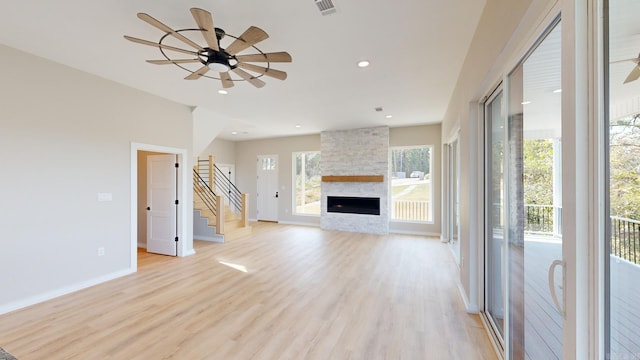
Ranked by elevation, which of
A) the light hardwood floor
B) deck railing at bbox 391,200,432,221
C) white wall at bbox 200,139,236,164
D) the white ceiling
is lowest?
the light hardwood floor

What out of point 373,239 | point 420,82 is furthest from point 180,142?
point 373,239

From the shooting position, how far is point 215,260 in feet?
15.1

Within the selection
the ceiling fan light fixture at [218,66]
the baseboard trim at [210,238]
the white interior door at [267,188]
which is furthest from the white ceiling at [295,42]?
the white interior door at [267,188]

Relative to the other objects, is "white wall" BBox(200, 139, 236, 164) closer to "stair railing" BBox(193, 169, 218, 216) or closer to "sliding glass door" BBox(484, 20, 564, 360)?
"stair railing" BBox(193, 169, 218, 216)

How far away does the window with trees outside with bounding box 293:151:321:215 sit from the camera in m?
8.40

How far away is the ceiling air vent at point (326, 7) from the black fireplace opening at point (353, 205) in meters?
5.39

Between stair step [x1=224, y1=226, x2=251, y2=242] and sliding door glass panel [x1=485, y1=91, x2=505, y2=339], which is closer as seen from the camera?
sliding door glass panel [x1=485, y1=91, x2=505, y2=339]

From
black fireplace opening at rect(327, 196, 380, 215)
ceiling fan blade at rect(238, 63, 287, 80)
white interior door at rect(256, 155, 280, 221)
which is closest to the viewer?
ceiling fan blade at rect(238, 63, 287, 80)

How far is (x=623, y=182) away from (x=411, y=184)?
6280 mm

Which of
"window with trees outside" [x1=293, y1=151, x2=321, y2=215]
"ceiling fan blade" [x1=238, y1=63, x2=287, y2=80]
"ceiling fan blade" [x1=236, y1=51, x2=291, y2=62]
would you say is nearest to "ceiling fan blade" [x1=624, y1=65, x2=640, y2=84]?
"ceiling fan blade" [x1=236, y1=51, x2=291, y2=62]

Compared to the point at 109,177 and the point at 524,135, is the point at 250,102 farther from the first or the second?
the point at 524,135

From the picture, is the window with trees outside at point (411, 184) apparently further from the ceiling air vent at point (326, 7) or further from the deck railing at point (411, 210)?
the ceiling air vent at point (326, 7)

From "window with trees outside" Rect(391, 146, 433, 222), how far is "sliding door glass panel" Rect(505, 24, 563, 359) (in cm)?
496

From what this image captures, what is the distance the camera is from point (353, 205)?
7.25 m
